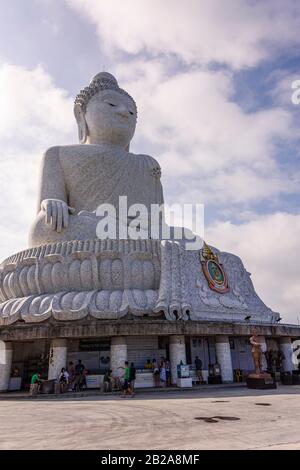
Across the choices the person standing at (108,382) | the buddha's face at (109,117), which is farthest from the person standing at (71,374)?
the buddha's face at (109,117)

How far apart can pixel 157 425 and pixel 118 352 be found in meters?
7.16

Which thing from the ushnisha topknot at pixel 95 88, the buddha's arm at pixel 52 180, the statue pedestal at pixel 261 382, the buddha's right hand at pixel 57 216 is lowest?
the statue pedestal at pixel 261 382

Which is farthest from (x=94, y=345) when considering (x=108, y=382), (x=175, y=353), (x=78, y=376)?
(x=175, y=353)

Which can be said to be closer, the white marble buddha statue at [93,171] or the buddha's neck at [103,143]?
the white marble buddha statue at [93,171]

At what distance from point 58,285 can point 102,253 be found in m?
2.07

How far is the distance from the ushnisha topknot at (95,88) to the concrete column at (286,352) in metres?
14.7

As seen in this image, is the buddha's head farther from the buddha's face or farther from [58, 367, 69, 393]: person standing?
[58, 367, 69, 393]: person standing

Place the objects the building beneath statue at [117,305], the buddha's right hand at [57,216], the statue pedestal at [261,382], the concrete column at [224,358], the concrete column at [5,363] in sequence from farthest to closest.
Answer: the buddha's right hand at [57,216] < the concrete column at [224,358] < the concrete column at [5,363] < the building beneath statue at [117,305] < the statue pedestal at [261,382]

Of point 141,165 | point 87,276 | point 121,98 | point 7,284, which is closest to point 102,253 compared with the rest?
point 87,276

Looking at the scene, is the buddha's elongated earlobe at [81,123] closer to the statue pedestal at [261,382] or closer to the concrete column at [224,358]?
the concrete column at [224,358]

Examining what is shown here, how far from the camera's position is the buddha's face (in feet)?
69.5

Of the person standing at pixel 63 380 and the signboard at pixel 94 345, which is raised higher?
the signboard at pixel 94 345

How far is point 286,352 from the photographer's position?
57.6 feet

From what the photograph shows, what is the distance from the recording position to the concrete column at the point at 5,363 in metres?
14.2
